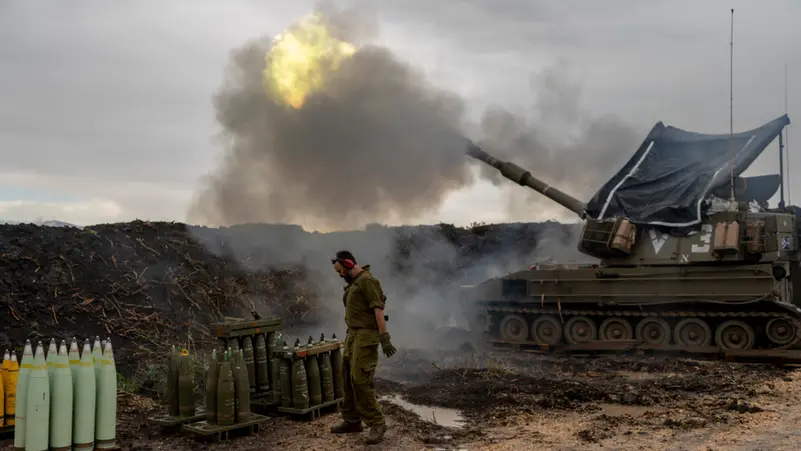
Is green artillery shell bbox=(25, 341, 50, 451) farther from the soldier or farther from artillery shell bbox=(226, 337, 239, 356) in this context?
the soldier

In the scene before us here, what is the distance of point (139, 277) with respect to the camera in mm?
15352

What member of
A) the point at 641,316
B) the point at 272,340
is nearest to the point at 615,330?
the point at 641,316

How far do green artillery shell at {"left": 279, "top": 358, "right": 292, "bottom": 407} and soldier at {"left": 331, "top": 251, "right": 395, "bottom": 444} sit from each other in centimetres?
85

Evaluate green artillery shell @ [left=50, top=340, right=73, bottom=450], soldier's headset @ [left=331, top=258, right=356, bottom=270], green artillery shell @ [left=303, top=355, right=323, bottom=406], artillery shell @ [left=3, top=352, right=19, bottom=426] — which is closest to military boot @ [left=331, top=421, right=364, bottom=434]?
green artillery shell @ [left=303, top=355, right=323, bottom=406]

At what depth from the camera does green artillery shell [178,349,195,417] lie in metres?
7.91

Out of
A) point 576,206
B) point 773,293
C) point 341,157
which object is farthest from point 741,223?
point 341,157

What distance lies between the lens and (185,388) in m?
7.92

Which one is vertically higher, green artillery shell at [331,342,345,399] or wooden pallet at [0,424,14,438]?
green artillery shell at [331,342,345,399]

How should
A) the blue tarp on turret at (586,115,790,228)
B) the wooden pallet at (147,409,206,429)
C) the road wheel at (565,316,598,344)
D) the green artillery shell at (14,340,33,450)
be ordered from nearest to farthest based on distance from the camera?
1. the green artillery shell at (14,340,33,450)
2. the wooden pallet at (147,409,206,429)
3. the blue tarp on turret at (586,115,790,228)
4. the road wheel at (565,316,598,344)

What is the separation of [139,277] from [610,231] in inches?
421

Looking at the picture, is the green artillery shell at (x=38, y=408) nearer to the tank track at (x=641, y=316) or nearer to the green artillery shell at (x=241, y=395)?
the green artillery shell at (x=241, y=395)

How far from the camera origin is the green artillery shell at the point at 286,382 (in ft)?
28.0

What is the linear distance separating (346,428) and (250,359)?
5.54ft

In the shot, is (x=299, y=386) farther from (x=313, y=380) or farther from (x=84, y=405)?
(x=84, y=405)
